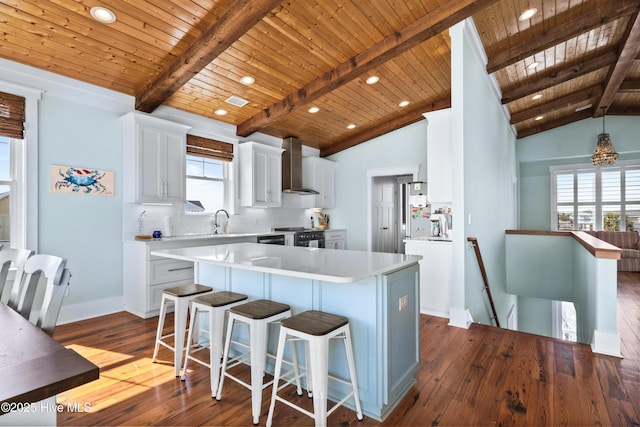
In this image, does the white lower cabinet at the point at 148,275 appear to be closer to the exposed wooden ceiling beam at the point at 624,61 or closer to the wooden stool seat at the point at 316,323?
the wooden stool seat at the point at 316,323

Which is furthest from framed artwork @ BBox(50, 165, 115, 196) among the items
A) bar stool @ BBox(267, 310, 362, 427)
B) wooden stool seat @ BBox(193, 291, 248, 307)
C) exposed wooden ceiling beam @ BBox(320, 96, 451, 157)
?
exposed wooden ceiling beam @ BBox(320, 96, 451, 157)

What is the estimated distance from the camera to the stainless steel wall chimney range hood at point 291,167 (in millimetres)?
6034

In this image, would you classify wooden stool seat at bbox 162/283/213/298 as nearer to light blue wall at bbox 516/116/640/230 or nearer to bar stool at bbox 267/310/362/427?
bar stool at bbox 267/310/362/427

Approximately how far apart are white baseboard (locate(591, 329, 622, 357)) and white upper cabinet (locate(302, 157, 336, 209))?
15.7 feet

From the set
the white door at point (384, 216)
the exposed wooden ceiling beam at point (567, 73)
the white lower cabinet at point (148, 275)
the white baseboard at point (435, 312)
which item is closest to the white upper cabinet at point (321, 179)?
the white door at point (384, 216)

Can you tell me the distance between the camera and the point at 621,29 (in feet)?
13.8

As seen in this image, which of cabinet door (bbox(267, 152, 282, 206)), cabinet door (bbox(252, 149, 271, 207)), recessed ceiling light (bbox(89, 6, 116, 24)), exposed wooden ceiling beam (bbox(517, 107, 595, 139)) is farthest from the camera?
exposed wooden ceiling beam (bbox(517, 107, 595, 139))

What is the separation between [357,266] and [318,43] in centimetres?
283

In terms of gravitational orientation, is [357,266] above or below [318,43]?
below

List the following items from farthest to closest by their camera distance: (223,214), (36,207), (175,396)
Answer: (223,214), (36,207), (175,396)

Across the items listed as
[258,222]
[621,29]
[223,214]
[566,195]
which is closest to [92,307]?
[223,214]

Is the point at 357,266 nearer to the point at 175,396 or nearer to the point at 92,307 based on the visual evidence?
the point at 175,396

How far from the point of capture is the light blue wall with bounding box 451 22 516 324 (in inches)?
139

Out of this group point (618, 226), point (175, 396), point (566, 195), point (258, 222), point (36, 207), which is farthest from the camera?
point (566, 195)
